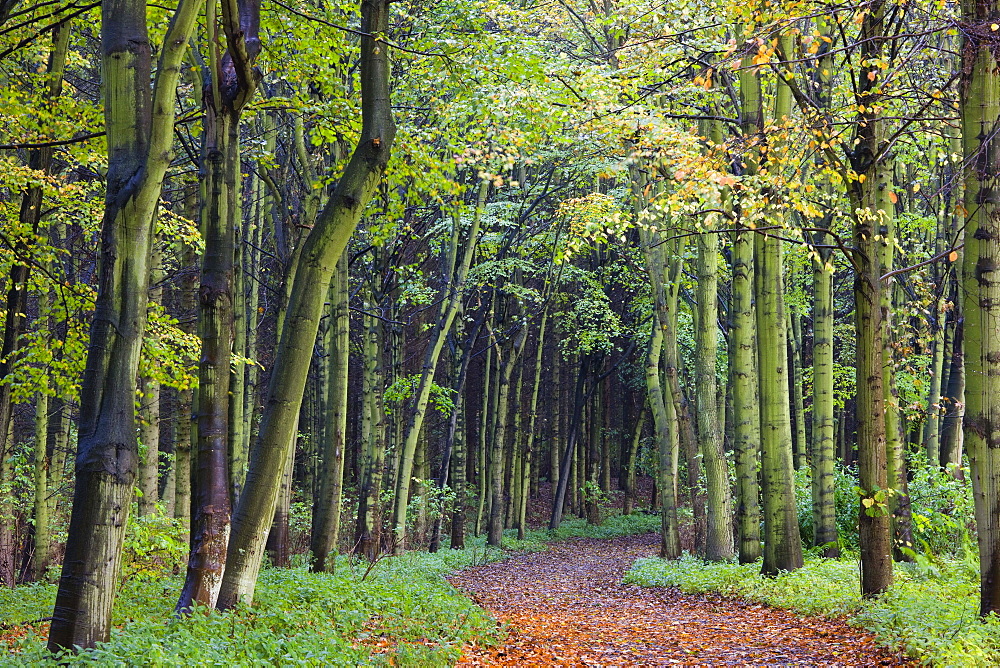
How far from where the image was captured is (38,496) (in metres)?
12.9

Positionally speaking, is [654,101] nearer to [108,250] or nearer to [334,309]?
[334,309]

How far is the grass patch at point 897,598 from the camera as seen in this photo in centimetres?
609

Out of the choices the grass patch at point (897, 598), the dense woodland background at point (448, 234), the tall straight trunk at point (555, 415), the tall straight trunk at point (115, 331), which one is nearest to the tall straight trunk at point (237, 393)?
the dense woodland background at point (448, 234)

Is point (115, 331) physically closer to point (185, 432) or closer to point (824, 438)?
point (185, 432)

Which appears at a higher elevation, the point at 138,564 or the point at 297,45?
the point at 297,45

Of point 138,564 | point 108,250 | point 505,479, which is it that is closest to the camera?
point 108,250

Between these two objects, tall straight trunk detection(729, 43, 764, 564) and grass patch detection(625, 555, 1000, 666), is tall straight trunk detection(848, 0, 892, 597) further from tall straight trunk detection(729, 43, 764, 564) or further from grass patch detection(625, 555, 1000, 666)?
tall straight trunk detection(729, 43, 764, 564)

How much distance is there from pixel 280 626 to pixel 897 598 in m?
6.00

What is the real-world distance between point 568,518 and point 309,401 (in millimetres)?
13942

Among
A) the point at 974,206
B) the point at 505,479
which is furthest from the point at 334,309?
the point at 505,479

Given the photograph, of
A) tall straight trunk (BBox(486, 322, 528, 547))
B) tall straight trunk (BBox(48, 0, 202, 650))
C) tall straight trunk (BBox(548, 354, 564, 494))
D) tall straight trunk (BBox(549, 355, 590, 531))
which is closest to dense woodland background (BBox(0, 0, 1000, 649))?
tall straight trunk (BBox(48, 0, 202, 650))

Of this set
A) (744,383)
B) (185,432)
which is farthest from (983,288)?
(185,432)

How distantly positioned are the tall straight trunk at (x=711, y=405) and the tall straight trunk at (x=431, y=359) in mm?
4778

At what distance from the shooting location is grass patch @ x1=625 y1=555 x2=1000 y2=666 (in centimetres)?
609
